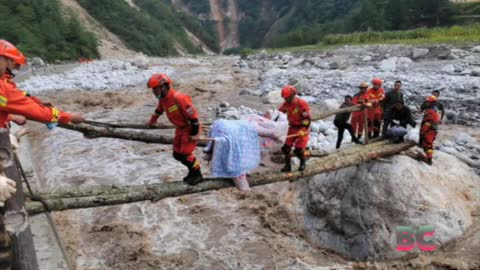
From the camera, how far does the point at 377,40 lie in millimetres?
33625

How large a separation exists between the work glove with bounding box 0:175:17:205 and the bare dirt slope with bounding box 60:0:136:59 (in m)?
50.4

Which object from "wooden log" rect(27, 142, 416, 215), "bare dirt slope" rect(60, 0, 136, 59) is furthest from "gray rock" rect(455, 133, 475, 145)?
"bare dirt slope" rect(60, 0, 136, 59)

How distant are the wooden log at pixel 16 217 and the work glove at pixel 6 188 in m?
0.11

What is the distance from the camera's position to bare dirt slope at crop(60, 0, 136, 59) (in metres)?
52.4

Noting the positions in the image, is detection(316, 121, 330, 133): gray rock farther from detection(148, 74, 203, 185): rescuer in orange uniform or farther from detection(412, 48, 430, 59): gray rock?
detection(412, 48, 430, 59): gray rock

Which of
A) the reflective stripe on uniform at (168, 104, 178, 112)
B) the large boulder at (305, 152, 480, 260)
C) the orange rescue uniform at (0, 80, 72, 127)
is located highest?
the orange rescue uniform at (0, 80, 72, 127)

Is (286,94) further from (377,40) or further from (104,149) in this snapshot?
(377,40)

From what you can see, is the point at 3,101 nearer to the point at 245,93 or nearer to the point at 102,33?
the point at 245,93

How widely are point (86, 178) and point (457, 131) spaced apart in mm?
9164

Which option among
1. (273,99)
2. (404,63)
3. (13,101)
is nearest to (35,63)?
(273,99)

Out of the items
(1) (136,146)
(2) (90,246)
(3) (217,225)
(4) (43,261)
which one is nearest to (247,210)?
(3) (217,225)

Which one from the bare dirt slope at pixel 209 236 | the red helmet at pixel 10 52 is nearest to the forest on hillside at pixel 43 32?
the bare dirt slope at pixel 209 236

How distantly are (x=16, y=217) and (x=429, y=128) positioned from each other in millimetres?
5721

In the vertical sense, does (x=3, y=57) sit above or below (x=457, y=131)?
above
